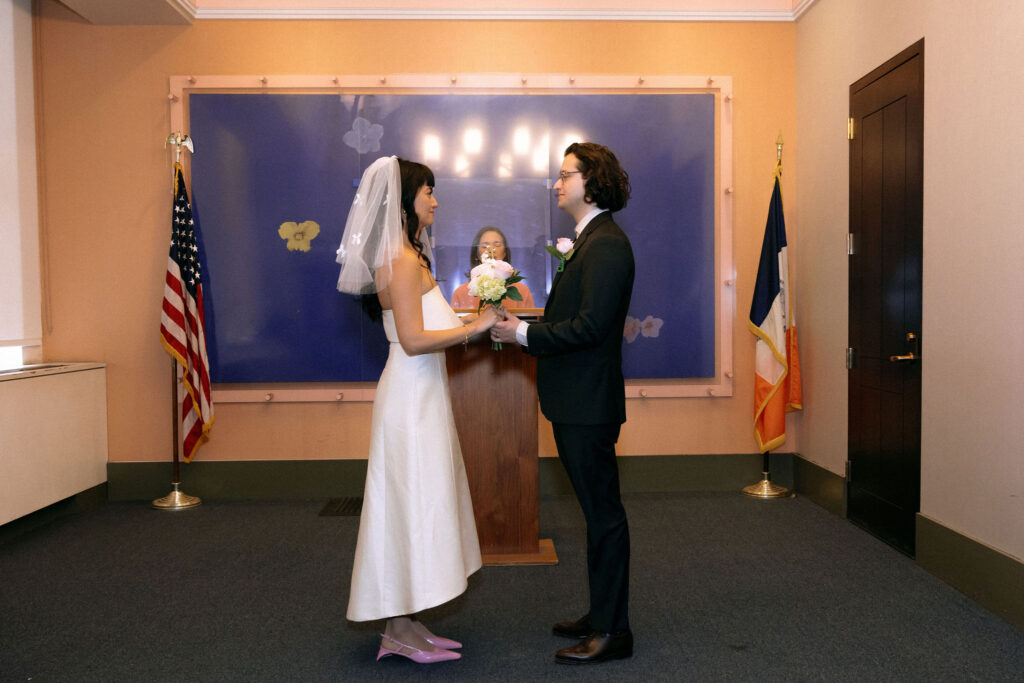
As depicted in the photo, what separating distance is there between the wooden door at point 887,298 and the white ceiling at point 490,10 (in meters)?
1.23

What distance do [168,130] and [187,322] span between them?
138 centimetres

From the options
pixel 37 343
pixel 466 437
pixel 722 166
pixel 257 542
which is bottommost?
pixel 257 542

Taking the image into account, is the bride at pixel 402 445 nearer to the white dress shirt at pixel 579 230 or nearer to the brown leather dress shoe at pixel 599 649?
the white dress shirt at pixel 579 230

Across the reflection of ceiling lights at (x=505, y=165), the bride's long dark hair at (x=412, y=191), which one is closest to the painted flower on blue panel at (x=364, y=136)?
the reflection of ceiling lights at (x=505, y=165)

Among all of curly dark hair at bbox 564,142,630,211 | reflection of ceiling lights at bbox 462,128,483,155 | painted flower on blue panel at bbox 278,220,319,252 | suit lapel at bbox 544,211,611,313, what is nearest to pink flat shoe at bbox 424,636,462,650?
suit lapel at bbox 544,211,611,313

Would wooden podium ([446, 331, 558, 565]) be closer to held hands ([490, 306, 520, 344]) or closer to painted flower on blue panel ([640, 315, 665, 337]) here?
held hands ([490, 306, 520, 344])

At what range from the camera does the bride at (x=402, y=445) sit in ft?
9.16

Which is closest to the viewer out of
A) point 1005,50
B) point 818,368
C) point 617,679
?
point 617,679

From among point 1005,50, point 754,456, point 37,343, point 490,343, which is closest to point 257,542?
point 490,343

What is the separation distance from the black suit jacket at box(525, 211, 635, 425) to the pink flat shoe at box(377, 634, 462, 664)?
977 mm

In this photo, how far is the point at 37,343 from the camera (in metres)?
5.31

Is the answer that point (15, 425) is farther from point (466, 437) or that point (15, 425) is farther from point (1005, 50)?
point (1005, 50)

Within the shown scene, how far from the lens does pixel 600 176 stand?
284 cm

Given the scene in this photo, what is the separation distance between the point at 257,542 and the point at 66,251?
259cm
